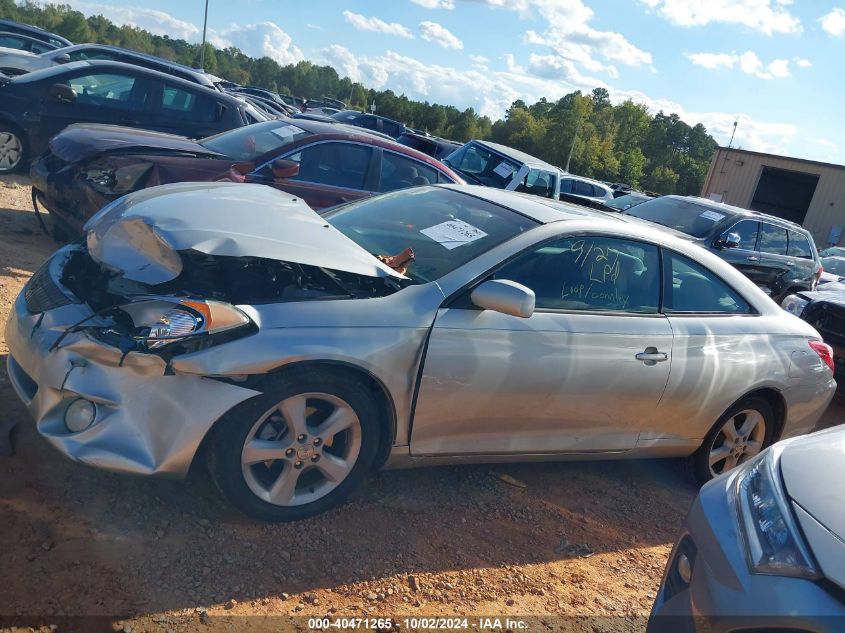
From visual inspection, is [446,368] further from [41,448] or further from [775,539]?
[41,448]

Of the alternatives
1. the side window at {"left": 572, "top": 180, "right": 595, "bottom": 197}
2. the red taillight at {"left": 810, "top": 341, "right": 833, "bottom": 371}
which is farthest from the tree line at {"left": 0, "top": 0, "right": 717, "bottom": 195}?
the red taillight at {"left": 810, "top": 341, "right": 833, "bottom": 371}

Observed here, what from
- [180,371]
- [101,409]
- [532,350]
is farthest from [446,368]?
[101,409]

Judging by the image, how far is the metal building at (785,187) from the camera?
28.7 meters

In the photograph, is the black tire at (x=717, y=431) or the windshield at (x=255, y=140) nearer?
the black tire at (x=717, y=431)

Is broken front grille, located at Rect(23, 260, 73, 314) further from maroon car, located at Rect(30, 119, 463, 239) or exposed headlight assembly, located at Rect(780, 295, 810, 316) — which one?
exposed headlight assembly, located at Rect(780, 295, 810, 316)

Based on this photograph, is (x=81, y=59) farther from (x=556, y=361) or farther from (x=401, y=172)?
(x=556, y=361)

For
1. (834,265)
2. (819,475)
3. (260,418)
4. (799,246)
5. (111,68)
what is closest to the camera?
(819,475)

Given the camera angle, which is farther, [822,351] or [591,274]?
[822,351]

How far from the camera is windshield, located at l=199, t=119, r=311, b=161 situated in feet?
22.3

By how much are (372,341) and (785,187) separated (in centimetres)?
3546

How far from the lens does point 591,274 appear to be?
12.4 ft

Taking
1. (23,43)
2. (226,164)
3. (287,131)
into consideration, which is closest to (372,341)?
(226,164)

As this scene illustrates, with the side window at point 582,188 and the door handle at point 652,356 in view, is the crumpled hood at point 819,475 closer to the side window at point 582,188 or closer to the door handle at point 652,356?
the door handle at point 652,356

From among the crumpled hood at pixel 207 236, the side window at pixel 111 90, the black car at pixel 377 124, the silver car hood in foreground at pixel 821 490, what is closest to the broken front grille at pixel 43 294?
the crumpled hood at pixel 207 236
